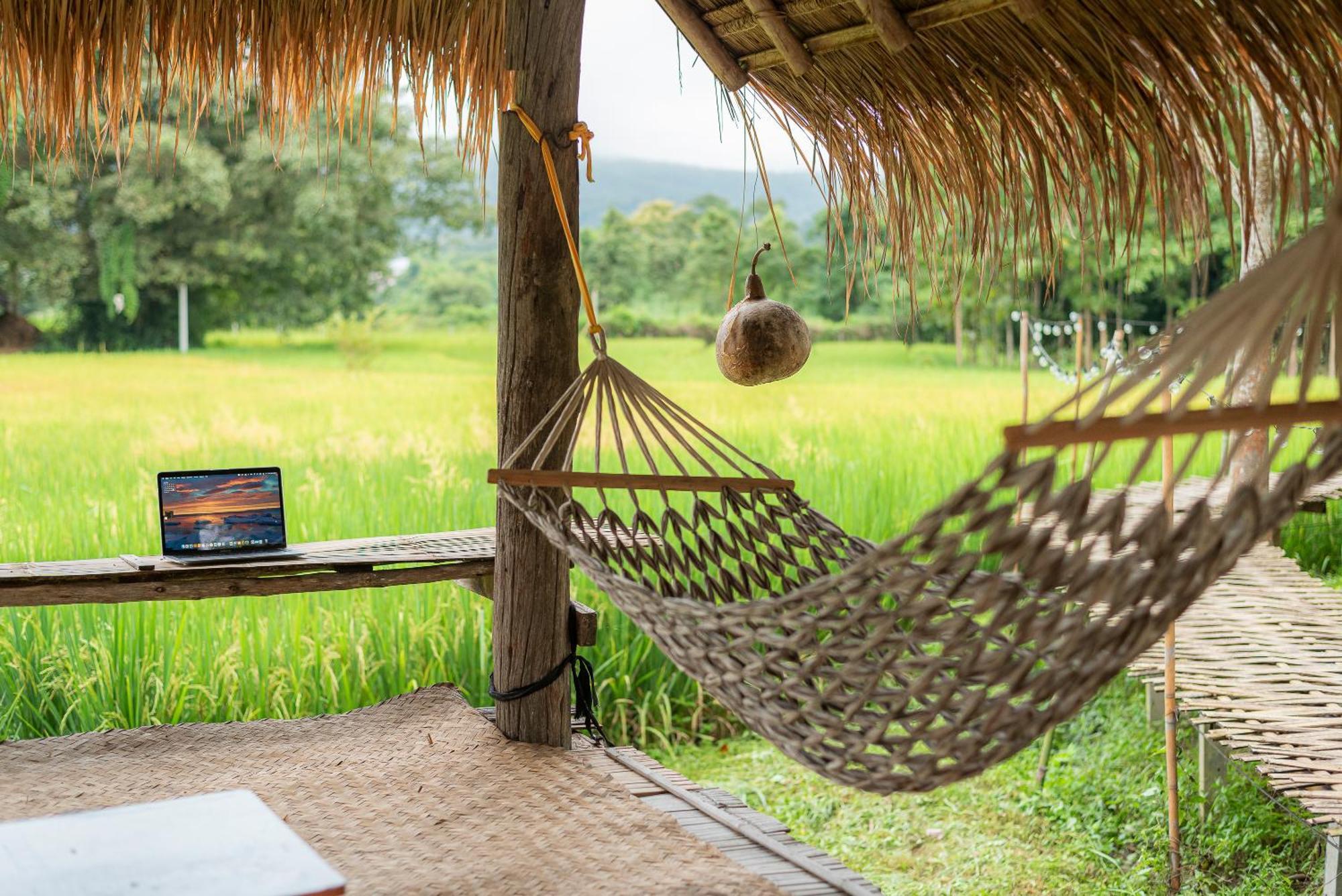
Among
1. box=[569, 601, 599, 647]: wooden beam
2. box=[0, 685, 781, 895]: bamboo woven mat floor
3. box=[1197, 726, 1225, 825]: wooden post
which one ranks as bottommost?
box=[1197, 726, 1225, 825]: wooden post

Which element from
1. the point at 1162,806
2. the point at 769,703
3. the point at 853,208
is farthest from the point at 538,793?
the point at 1162,806

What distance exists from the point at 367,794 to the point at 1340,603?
2.39m

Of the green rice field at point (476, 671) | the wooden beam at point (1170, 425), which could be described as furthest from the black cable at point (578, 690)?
the wooden beam at point (1170, 425)

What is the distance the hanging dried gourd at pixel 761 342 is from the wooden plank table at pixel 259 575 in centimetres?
51

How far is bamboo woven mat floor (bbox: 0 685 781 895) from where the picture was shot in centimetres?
166

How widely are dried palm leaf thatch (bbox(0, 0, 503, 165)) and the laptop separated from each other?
0.65 metres

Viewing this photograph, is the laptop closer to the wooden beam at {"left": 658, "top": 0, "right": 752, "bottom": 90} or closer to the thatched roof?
the thatched roof

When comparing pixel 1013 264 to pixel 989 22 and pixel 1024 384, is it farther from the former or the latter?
pixel 1024 384

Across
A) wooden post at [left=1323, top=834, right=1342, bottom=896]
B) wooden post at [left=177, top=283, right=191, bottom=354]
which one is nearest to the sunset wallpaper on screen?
wooden post at [left=1323, top=834, right=1342, bottom=896]

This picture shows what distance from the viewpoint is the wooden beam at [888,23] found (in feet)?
6.40

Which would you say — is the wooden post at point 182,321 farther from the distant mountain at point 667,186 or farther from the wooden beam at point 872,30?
the wooden beam at point 872,30

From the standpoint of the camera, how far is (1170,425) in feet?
3.65

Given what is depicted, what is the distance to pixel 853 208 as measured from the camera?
98.8 inches

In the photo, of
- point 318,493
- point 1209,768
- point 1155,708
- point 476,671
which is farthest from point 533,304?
point 318,493
